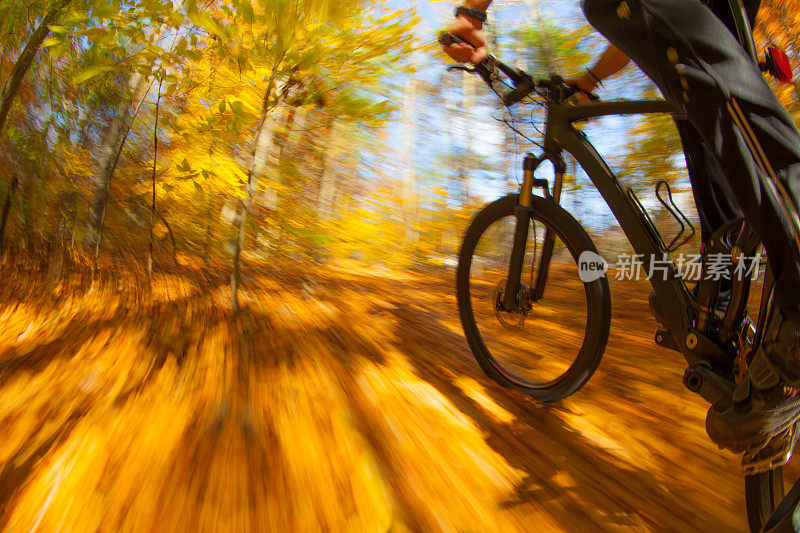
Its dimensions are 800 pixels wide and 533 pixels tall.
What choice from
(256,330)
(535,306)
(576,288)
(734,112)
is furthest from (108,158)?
(734,112)

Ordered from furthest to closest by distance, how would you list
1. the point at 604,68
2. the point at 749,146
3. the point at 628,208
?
the point at 604,68 < the point at 628,208 < the point at 749,146

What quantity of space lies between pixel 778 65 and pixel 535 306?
1034 mm

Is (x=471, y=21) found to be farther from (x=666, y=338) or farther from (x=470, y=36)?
(x=666, y=338)

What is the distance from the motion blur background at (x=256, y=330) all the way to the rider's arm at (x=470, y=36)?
14.5 inches

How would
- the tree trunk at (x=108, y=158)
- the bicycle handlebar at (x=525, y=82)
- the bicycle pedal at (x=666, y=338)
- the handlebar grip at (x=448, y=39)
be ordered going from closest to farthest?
the bicycle pedal at (x=666, y=338) → the handlebar grip at (x=448, y=39) → the bicycle handlebar at (x=525, y=82) → the tree trunk at (x=108, y=158)

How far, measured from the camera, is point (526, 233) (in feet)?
4.86

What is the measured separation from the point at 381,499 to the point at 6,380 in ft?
5.07

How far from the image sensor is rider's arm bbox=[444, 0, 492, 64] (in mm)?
1205

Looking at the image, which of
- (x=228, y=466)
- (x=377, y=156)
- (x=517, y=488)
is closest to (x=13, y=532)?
(x=228, y=466)

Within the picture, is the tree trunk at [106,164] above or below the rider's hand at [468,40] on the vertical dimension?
below

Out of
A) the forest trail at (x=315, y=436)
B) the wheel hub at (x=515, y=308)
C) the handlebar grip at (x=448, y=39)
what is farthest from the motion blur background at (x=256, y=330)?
the handlebar grip at (x=448, y=39)

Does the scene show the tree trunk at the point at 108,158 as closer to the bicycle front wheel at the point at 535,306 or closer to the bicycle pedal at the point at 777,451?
the bicycle front wheel at the point at 535,306

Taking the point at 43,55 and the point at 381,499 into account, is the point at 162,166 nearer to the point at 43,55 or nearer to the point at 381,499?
the point at 43,55

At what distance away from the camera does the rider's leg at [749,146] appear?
2.15 feet
